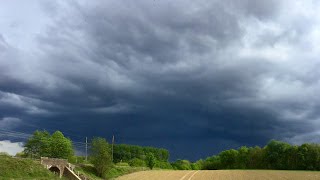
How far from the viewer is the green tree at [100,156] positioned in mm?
90688

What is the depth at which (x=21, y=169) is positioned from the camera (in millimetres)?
59906

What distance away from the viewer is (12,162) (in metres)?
60.3

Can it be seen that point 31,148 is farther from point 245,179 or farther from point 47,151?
point 245,179

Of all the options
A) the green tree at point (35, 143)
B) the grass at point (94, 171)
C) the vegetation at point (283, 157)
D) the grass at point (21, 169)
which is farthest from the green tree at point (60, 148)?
the vegetation at point (283, 157)

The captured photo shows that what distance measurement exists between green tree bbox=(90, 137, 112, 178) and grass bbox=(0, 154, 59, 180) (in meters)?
26.4

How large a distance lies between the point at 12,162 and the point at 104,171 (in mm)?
33603

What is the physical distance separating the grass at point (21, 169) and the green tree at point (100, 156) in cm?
2637

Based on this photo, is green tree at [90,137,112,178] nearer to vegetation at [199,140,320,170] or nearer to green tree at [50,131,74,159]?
green tree at [50,131,74,159]

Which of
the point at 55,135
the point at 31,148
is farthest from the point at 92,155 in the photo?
the point at 31,148

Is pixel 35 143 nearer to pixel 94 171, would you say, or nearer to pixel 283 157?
pixel 94 171

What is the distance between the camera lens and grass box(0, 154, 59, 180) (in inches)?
2237

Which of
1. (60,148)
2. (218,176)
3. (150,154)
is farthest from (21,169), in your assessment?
(150,154)

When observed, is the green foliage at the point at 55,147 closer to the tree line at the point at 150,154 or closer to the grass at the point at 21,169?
the tree line at the point at 150,154

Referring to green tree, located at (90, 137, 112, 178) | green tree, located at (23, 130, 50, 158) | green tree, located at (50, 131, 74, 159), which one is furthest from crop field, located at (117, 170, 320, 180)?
green tree, located at (23, 130, 50, 158)
